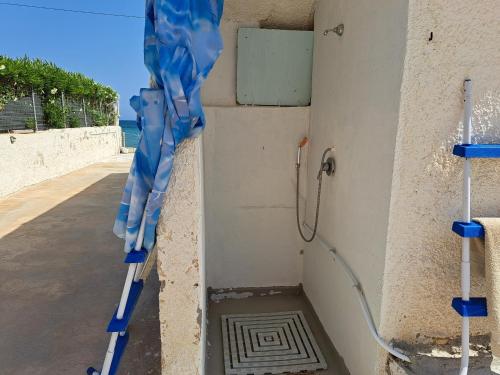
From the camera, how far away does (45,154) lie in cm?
801

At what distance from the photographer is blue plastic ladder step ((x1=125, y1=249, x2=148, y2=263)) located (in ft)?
5.04

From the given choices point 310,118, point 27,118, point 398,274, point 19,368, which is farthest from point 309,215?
point 27,118

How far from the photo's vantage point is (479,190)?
155 cm

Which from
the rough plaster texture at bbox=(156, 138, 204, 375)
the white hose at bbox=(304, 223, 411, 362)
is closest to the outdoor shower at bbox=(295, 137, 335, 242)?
the white hose at bbox=(304, 223, 411, 362)

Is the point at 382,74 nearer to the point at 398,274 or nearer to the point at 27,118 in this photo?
the point at 398,274

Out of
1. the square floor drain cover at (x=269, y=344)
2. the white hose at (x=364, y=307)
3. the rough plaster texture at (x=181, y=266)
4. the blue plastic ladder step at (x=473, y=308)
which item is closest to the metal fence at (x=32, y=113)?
the square floor drain cover at (x=269, y=344)

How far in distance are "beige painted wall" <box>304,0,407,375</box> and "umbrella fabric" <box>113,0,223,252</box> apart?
81cm

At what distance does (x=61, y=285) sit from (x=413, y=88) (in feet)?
10.7

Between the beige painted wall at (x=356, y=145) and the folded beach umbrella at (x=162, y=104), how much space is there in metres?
0.80

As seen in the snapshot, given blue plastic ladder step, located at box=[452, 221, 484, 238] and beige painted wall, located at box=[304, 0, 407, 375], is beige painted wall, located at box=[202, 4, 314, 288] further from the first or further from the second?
blue plastic ladder step, located at box=[452, 221, 484, 238]

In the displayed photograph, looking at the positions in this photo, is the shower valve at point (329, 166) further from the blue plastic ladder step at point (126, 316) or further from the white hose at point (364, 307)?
the blue plastic ladder step at point (126, 316)

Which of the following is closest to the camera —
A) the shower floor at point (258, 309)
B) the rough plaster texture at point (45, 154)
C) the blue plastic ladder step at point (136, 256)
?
the blue plastic ladder step at point (136, 256)

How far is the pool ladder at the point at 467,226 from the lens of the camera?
4.59 ft

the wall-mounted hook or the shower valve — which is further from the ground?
the wall-mounted hook
